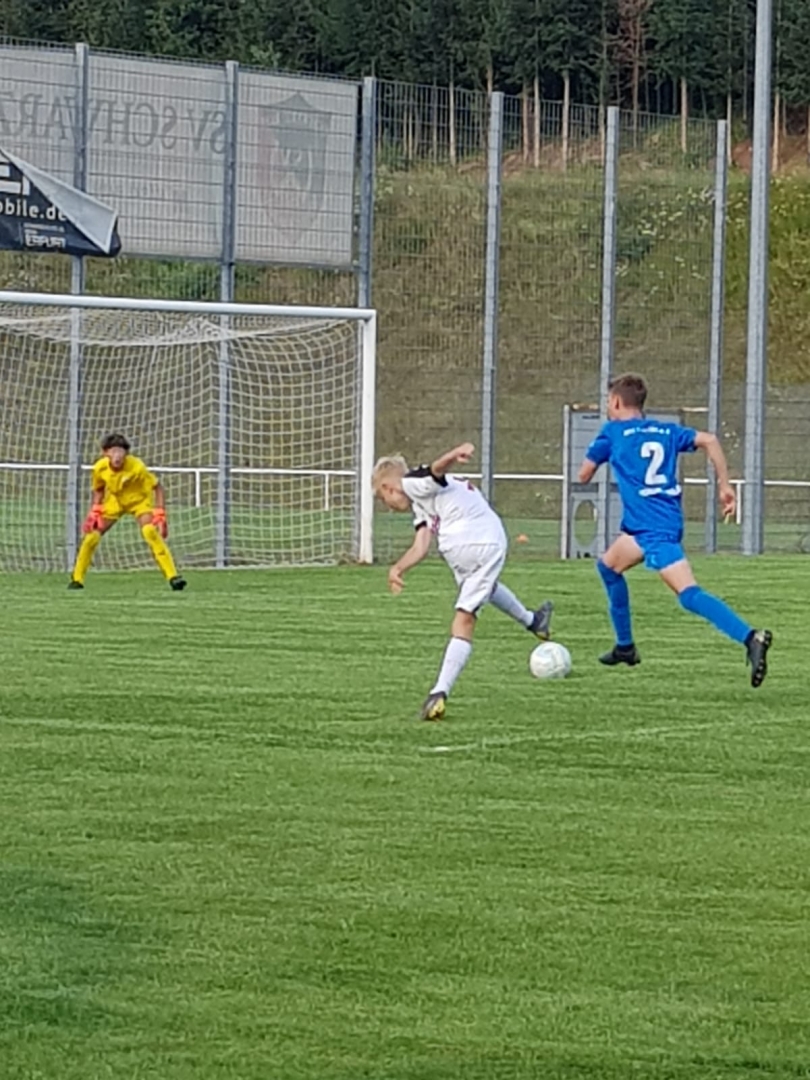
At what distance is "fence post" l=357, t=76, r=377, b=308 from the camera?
2745 cm

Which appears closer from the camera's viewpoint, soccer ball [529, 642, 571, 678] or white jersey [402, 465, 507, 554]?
white jersey [402, 465, 507, 554]

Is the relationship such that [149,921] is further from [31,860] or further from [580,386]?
[580,386]

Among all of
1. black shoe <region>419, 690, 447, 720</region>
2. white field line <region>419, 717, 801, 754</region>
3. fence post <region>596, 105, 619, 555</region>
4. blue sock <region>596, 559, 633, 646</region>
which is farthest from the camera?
fence post <region>596, 105, 619, 555</region>

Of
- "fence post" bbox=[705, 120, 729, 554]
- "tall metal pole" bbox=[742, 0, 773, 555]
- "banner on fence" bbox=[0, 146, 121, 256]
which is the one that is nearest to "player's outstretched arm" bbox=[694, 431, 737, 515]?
"banner on fence" bbox=[0, 146, 121, 256]

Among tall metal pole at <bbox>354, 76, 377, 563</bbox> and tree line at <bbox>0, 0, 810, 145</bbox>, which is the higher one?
tree line at <bbox>0, 0, 810, 145</bbox>

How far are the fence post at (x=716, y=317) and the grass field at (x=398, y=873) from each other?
1580cm

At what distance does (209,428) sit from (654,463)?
518 inches

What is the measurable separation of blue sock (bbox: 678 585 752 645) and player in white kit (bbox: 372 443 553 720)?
1376mm

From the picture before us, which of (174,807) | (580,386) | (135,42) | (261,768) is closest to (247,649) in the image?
(261,768)

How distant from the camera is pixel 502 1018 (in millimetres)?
5594

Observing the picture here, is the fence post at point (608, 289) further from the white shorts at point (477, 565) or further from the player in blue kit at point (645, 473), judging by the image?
the white shorts at point (477, 565)

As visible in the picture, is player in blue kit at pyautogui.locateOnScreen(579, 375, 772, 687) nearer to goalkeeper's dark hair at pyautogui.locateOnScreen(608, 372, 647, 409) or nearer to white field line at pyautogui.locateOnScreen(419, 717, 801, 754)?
goalkeeper's dark hair at pyautogui.locateOnScreen(608, 372, 647, 409)

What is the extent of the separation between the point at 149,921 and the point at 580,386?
24163 millimetres

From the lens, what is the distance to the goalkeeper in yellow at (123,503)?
21.8 m
